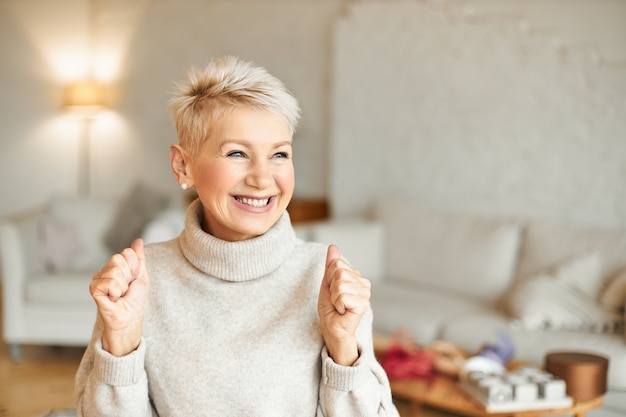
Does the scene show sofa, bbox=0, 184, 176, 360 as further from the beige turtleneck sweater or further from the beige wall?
the beige turtleneck sweater

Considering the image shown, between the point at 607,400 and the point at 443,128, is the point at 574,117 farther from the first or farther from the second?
the point at 607,400

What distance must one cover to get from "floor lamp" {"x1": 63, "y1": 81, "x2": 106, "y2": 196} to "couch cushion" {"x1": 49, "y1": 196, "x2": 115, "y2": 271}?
1.81 metres

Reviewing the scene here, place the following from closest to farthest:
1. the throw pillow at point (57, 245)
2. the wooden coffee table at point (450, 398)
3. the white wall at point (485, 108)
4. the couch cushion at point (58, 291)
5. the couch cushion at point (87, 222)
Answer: the wooden coffee table at point (450, 398) < the white wall at point (485, 108) < the couch cushion at point (58, 291) < the throw pillow at point (57, 245) < the couch cushion at point (87, 222)

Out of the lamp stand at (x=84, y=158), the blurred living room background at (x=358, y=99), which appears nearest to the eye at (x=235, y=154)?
the blurred living room background at (x=358, y=99)

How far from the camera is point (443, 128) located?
4.52 m

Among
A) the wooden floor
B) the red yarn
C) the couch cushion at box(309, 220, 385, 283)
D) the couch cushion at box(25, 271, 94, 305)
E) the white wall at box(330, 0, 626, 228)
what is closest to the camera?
the red yarn

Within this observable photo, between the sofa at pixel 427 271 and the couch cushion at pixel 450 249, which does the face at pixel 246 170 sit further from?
the couch cushion at pixel 450 249

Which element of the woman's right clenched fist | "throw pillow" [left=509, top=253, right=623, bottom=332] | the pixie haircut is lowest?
"throw pillow" [left=509, top=253, right=623, bottom=332]

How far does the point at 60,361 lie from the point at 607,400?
286cm

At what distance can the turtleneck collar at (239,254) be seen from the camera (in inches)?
52.2

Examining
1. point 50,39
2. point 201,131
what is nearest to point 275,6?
point 50,39

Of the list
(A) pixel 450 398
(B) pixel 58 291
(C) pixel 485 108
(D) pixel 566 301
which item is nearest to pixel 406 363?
(A) pixel 450 398

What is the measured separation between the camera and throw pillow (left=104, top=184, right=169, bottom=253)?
434 cm

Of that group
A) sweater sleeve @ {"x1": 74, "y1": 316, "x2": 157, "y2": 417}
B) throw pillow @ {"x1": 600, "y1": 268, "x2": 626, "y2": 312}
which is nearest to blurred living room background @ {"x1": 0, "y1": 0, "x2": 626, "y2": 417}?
throw pillow @ {"x1": 600, "y1": 268, "x2": 626, "y2": 312}
